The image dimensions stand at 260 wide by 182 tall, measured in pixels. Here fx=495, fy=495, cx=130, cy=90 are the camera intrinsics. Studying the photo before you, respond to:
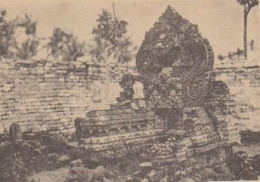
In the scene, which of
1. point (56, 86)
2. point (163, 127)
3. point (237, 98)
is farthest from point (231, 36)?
point (56, 86)

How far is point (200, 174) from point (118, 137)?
456 millimetres

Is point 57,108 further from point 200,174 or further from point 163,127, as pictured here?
point 200,174

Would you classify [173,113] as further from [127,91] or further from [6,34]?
[6,34]

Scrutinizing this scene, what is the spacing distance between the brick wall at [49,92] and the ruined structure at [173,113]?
61 millimetres

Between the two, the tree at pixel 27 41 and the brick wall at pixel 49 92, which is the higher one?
the tree at pixel 27 41

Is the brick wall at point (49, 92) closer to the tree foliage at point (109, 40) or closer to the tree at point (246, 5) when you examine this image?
the tree foliage at point (109, 40)

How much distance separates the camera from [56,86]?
2.55 meters

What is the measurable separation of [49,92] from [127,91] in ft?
1.31

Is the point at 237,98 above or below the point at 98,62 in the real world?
below

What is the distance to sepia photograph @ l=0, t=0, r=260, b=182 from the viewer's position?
2502 mm

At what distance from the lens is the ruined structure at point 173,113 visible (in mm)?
2523

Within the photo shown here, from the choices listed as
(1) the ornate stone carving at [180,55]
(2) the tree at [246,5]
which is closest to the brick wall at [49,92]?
(1) the ornate stone carving at [180,55]

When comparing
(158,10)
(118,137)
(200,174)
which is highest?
(158,10)

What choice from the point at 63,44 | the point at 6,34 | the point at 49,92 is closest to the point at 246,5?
the point at 63,44
